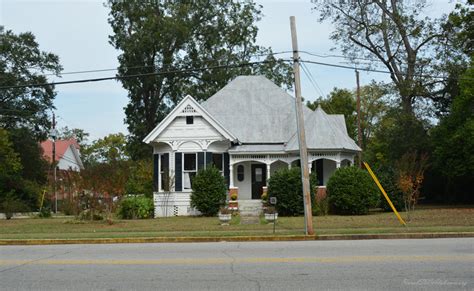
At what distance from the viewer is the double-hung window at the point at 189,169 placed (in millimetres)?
32094

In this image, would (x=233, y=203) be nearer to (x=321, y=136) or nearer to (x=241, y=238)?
(x=321, y=136)

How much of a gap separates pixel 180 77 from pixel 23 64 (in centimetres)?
1473

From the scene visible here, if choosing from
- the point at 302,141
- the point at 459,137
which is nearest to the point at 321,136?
the point at 459,137

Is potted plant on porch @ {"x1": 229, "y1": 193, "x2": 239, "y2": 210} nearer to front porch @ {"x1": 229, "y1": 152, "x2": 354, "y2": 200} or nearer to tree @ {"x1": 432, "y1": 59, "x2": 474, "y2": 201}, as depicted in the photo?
front porch @ {"x1": 229, "y1": 152, "x2": 354, "y2": 200}

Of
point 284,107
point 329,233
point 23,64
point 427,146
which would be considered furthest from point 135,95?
point 329,233

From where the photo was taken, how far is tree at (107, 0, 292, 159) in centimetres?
4591

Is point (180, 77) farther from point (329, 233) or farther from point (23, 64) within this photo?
point (329, 233)

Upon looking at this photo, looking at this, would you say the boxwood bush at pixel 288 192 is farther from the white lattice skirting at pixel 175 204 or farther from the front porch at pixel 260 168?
the white lattice skirting at pixel 175 204

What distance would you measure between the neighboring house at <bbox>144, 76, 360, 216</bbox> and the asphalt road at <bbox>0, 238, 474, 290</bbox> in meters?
17.3

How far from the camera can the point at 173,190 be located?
31.8 metres

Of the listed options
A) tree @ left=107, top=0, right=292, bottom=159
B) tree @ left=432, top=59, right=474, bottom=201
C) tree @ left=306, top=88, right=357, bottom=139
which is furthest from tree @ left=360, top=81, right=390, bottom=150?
tree @ left=432, top=59, right=474, bottom=201

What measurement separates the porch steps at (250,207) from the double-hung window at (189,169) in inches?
124

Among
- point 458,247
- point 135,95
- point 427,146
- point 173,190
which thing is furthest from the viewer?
point 135,95

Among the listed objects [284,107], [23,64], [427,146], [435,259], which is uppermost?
[23,64]
